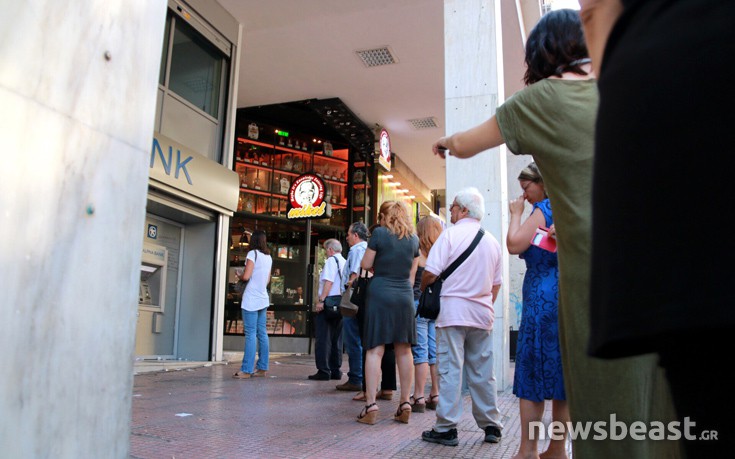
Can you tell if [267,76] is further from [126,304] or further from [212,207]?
[126,304]

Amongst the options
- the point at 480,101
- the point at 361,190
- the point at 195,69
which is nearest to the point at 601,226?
the point at 480,101

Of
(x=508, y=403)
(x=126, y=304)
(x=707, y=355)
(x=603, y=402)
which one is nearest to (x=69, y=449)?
(x=126, y=304)

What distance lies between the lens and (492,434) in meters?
4.11

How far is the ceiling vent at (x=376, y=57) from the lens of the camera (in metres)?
11.6

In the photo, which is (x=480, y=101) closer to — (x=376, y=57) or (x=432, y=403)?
(x=432, y=403)

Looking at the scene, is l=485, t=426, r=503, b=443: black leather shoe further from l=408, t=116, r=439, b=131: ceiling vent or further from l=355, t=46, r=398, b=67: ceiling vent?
l=408, t=116, r=439, b=131: ceiling vent

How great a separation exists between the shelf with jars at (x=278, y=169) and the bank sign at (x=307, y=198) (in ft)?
4.39

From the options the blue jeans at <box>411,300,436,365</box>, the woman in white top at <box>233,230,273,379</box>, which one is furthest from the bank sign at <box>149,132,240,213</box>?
the blue jeans at <box>411,300,436,365</box>

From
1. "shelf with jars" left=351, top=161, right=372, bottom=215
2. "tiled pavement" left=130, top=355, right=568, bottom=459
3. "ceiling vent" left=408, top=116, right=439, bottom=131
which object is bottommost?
"tiled pavement" left=130, top=355, right=568, bottom=459

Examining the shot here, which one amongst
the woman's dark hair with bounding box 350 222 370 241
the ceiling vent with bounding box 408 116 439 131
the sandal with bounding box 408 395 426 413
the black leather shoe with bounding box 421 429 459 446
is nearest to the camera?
the black leather shoe with bounding box 421 429 459 446

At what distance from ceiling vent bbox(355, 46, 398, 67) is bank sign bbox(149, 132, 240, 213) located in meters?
3.73

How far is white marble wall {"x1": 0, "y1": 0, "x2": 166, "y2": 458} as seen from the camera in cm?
180

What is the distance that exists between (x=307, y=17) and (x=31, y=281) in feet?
30.9

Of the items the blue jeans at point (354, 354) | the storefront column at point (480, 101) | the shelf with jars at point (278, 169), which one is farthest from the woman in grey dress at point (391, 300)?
the shelf with jars at point (278, 169)
